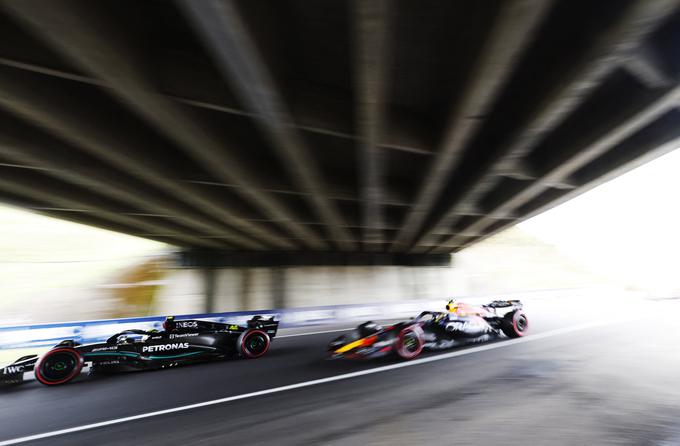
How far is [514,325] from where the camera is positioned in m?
6.75

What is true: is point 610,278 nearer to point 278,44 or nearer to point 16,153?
point 278,44

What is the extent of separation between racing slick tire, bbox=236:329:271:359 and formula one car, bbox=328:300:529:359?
69.3 inches

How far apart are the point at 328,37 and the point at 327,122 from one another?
1148mm

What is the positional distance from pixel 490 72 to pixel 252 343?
6.54m

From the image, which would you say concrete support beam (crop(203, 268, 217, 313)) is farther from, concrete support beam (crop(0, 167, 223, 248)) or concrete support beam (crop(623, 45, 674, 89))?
concrete support beam (crop(623, 45, 674, 89))

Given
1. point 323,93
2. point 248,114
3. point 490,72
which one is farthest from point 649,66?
point 248,114

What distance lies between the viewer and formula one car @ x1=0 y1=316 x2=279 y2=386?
15.8 feet

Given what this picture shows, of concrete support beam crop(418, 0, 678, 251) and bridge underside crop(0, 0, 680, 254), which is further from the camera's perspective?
bridge underside crop(0, 0, 680, 254)

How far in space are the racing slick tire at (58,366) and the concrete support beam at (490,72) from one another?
743cm

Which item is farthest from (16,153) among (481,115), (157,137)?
(481,115)

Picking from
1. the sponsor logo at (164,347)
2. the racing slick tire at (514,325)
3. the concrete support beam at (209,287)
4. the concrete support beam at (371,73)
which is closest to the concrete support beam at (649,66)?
the concrete support beam at (371,73)

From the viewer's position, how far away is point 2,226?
22.5 meters

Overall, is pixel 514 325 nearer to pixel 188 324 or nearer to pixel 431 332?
pixel 431 332

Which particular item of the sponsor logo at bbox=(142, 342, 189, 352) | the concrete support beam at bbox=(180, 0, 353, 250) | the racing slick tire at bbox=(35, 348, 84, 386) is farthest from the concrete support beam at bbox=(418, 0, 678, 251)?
the racing slick tire at bbox=(35, 348, 84, 386)
